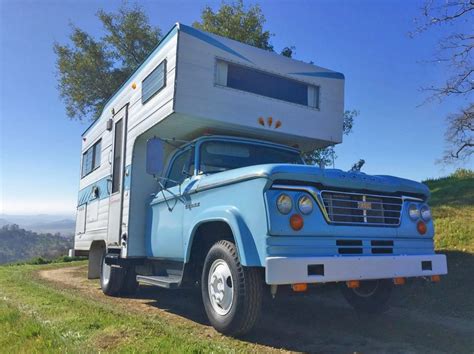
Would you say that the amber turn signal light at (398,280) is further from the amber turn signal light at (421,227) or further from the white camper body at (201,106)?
the white camper body at (201,106)

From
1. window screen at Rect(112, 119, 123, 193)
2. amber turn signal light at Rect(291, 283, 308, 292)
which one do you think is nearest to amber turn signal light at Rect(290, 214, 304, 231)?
amber turn signal light at Rect(291, 283, 308, 292)

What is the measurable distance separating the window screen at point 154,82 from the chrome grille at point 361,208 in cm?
292

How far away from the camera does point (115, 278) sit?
754 centimetres

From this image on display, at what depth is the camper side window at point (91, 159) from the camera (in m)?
9.16

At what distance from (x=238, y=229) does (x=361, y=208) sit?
1.28 metres

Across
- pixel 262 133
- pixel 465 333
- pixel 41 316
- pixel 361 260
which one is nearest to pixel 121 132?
pixel 262 133

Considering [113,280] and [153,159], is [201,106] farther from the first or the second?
[113,280]

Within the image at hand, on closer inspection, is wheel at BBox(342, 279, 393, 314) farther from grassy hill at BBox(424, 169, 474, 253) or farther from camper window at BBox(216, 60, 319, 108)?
camper window at BBox(216, 60, 319, 108)

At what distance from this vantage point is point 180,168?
6.09 metres


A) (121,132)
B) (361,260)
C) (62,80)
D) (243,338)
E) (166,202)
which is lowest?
(243,338)

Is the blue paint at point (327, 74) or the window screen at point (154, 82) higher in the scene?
the blue paint at point (327, 74)

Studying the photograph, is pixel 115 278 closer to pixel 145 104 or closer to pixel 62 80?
pixel 145 104

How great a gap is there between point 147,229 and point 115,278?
1524 mm

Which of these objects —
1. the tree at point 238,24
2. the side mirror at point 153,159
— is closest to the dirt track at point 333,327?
the side mirror at point 153,159
